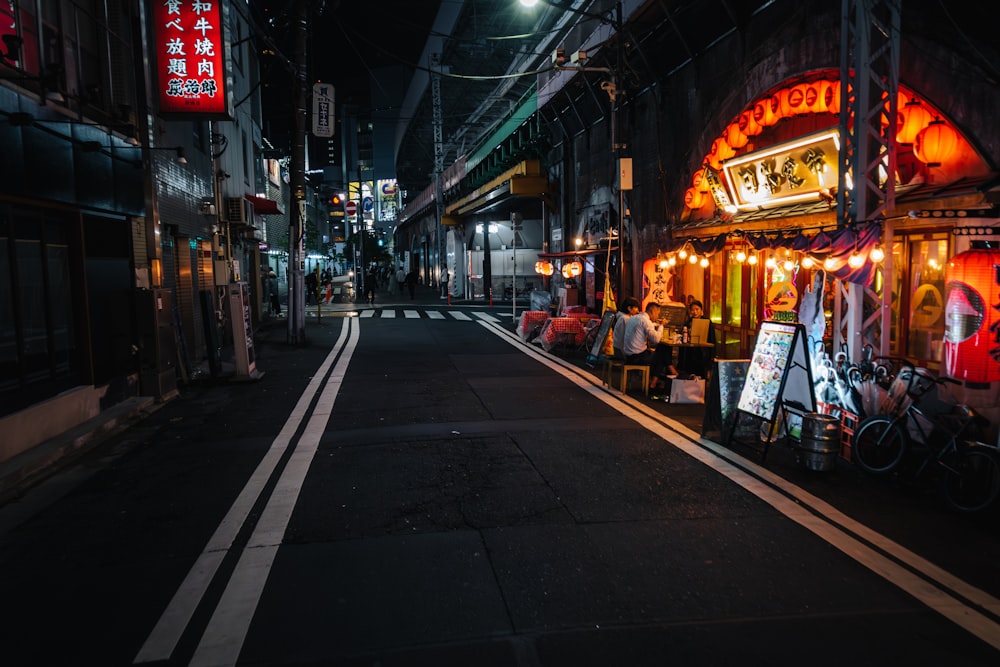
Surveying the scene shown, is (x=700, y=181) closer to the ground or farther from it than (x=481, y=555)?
farther from it

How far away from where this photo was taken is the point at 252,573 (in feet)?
15.5

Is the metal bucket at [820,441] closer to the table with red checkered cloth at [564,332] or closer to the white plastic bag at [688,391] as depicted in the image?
the white plastic bag at [688,391]

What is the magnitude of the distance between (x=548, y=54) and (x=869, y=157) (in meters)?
20.1

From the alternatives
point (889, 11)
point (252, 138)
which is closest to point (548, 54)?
point (252, 138)

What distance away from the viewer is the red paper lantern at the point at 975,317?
6625 mm

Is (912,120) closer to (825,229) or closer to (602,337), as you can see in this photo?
(825,229)

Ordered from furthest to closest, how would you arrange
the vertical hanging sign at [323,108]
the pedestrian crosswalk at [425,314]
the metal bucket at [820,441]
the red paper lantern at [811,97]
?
the pedestrian crosswalk at [425,314] → the vertical hanging sign at [323,108] → the red paper lantern at [811,97] → the metal bucket at [820,441]

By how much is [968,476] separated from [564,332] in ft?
38.1

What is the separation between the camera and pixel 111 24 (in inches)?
454

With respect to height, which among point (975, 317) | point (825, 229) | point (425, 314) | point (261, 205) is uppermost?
point (261, 205)

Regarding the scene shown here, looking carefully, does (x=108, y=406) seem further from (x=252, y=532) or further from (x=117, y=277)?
(x=252, y=532)

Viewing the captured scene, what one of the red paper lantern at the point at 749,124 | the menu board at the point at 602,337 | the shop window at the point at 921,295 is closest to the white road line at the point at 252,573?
the menu board at the point at 602,337

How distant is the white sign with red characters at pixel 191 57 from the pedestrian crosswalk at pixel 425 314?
1511cm

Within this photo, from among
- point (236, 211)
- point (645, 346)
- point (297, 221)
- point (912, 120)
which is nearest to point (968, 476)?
point (912, 120)
